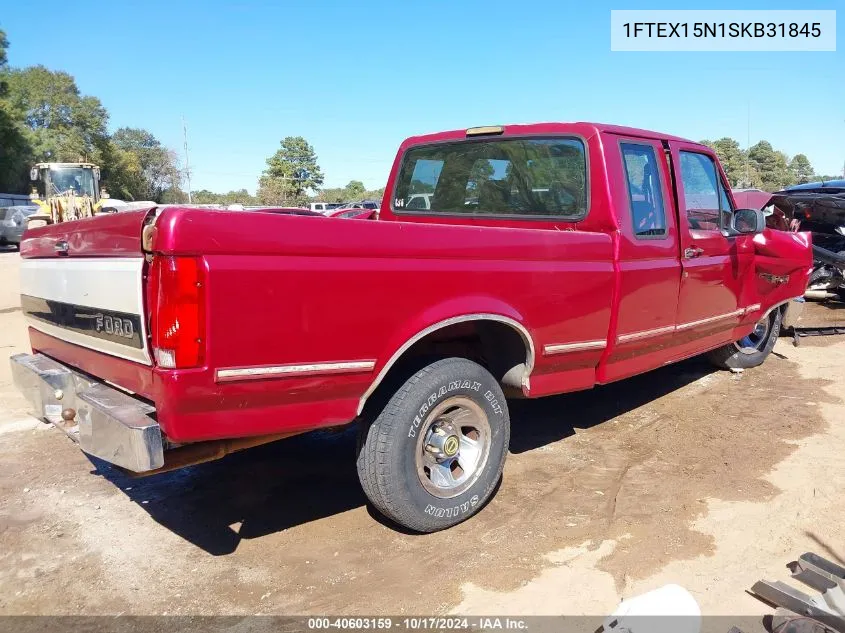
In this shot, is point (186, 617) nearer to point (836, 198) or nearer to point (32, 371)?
point (32, 371)

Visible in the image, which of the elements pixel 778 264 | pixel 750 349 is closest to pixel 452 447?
pixel 778 264

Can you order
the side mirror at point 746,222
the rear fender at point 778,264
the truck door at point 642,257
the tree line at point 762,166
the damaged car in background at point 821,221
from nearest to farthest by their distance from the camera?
the truck door at point 642,257 → the side mirror at point 746,222 → the rear fender at point 778,264 → the damaged car in background at point 821,221 → the tree line at point 762,166

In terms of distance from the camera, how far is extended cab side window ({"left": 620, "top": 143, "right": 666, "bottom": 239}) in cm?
415

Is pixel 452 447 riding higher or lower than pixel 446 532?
higher

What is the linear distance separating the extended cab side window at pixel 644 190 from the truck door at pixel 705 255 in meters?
0.22

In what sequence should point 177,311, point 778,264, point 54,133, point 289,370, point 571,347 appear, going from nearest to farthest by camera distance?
1. point 177,311
2. point 289,370
3. point 571,347
4. point 778,264
5. point 54,133

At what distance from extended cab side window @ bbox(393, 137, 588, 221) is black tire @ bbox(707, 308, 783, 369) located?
2940 millimetres

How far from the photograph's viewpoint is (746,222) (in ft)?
16.4

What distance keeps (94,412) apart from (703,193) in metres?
4.20

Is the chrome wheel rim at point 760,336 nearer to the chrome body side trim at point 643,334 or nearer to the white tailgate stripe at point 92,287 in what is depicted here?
the chrome body side trim at point 643,334

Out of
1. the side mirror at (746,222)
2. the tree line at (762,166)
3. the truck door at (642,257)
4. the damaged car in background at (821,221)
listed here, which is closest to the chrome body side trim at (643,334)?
the truck door at (642,257)

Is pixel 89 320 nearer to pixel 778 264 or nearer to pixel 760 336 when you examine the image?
pixel 778 264

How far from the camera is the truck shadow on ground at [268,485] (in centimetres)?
349

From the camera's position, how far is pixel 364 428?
10.3 ft
